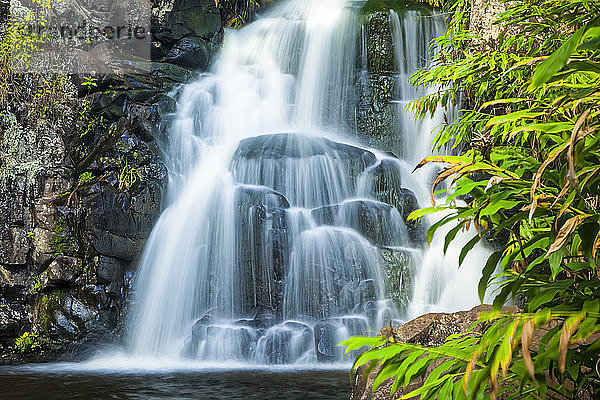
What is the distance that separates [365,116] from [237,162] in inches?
98.3

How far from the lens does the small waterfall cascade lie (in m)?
5.82

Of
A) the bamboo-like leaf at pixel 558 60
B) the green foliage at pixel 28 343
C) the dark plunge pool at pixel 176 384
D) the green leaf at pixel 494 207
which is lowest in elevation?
the dark plunge pool at pixel 176 384

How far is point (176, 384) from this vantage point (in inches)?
180

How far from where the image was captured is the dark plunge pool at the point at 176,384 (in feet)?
13.8

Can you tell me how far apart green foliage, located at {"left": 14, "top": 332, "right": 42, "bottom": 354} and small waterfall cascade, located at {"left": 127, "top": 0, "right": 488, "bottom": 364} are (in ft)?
3.35

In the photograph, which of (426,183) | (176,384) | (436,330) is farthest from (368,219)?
(436,330)

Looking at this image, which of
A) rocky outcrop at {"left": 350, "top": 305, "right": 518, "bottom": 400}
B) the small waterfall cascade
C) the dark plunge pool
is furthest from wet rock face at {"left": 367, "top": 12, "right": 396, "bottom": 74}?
rocky outcrop at {"left": 350, "top": 305, "right": 518, "bottom": 400}

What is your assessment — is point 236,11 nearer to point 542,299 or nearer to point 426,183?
point 426,183

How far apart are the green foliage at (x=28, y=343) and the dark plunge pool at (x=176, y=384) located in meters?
0.75

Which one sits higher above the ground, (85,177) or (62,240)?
(85,177)

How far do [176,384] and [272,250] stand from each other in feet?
6.71

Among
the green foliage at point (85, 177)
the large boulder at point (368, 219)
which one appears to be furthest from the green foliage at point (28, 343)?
the large boulder at point (368, 219)

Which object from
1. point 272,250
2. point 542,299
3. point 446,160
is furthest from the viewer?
point 272,250

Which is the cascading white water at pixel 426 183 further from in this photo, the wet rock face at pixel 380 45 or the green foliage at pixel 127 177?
the green foliage at pixel 127 177
